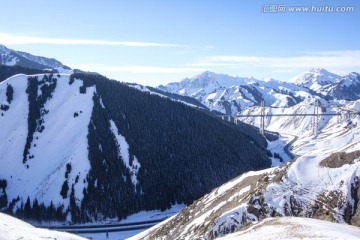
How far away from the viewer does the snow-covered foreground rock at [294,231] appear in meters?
32.1

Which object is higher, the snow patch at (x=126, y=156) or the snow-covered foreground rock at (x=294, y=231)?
the snow-covered foreground rock at (x=294, y=231)

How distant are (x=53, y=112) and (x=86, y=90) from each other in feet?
62.9

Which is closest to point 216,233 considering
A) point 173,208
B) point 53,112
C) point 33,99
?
point 173,208

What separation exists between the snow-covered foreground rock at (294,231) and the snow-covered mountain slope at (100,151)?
9474cm

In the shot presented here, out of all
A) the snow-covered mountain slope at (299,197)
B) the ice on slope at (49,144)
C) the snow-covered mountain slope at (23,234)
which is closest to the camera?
the snow-covered mountain slope at (23,234)

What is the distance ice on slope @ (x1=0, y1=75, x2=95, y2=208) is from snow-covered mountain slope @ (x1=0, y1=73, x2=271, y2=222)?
1.34 ft

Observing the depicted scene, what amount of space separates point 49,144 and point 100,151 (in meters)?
23.0

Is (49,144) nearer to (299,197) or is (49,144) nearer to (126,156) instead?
(126,156)

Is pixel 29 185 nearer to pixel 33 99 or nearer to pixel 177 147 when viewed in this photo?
pixel 33 99

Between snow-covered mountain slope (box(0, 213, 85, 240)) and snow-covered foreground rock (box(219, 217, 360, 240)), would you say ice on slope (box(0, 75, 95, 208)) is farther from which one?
snow-covered foreground rock (box(219, 217, 360, 240))

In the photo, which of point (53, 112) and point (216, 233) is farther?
point (53, 112)

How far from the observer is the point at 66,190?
5089 inches

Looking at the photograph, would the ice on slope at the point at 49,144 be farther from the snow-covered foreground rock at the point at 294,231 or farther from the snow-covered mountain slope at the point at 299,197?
the snow-covered foreground rock at the point at 294,231

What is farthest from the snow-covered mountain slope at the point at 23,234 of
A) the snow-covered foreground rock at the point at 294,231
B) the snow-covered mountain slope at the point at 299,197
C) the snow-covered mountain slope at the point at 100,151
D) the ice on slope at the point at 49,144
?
the ice on slope at the point at 49,144
